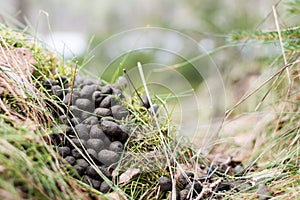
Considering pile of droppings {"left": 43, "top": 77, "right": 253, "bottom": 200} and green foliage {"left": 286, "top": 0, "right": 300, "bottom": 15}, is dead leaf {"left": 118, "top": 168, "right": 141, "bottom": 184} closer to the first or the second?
pile of droppings {"left": 43, "top": 77, "right": 253, "bottom": 200}

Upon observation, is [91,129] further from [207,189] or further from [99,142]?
[207,189]

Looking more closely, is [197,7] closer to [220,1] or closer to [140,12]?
[220,1]

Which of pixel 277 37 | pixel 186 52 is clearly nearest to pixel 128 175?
pixel 277 37

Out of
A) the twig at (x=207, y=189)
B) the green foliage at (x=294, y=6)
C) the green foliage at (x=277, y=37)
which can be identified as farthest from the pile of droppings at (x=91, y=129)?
the green foliage at (x=294, y=6)

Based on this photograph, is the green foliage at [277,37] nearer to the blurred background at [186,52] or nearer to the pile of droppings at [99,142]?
the blurred background at [186,52]

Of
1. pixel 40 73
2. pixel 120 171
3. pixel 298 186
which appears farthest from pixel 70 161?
pixel 298 186
